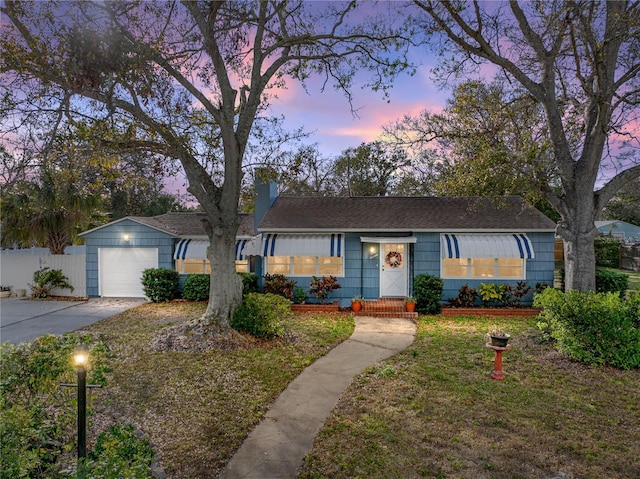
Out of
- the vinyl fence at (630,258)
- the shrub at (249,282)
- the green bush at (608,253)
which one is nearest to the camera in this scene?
the shrub at (249,282)

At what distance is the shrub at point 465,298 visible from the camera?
14.2 m

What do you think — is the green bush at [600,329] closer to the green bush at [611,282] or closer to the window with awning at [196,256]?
the green bush at [611,282]

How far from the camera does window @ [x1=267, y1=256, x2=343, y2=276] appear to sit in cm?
1527

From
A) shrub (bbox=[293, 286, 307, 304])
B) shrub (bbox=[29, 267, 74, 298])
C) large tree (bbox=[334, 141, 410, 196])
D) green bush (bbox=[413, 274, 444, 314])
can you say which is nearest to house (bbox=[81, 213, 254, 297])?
shrub (bbox=[29, 267, 74, 298])

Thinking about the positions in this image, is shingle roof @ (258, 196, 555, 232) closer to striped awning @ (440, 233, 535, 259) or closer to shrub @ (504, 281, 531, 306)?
striped awning @ (440, 233, 535, 259)

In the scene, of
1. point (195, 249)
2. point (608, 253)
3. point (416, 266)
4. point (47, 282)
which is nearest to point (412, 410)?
point (416, 266)

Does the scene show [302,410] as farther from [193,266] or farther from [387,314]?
[193,266]

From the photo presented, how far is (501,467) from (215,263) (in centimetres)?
781

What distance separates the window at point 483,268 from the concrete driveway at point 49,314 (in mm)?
13232

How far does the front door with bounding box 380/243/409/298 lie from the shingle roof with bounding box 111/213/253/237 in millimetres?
6294

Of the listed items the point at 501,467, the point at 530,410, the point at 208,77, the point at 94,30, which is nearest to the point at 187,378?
the point at 501,467

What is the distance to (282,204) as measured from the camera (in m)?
17.2

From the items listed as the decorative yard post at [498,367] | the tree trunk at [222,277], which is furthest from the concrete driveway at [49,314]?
the decorative yard post at [498,367]

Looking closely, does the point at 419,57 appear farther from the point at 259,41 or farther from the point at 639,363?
the point at 639,363
